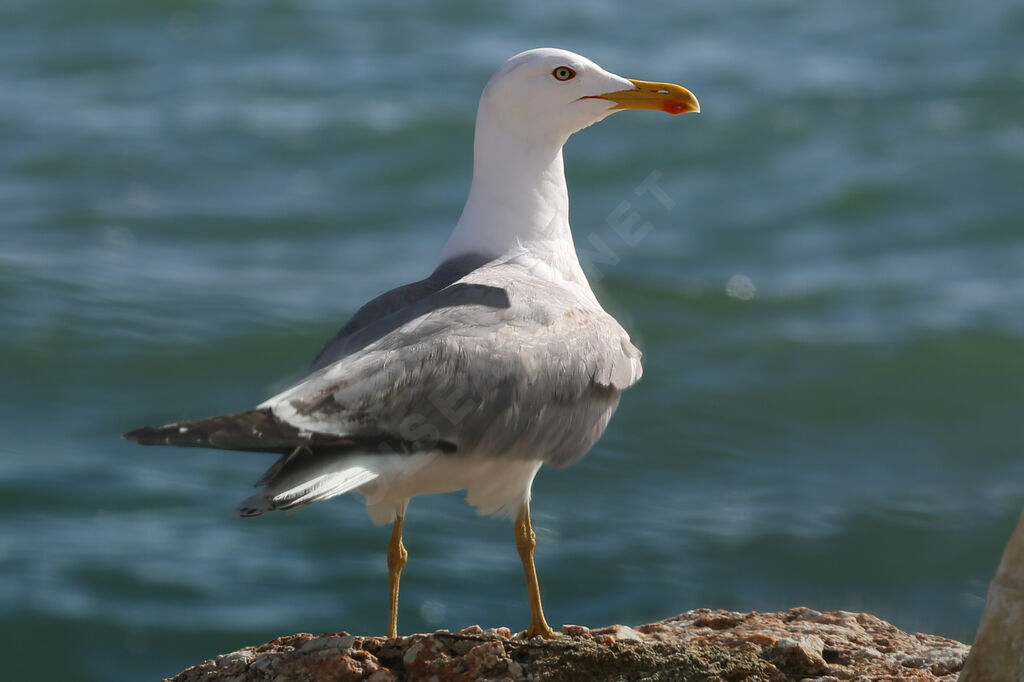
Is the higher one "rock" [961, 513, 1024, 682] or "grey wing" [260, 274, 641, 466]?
"grey wing" [260, 274, 641, 466]

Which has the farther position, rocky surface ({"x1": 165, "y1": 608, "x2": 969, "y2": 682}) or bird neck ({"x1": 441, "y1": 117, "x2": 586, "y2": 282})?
bird neck ({"x1": 441, "y1": 117, "x2": 586, "y2": 282})

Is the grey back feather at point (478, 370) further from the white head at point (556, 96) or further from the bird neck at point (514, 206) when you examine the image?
the white head at point (556, 96)

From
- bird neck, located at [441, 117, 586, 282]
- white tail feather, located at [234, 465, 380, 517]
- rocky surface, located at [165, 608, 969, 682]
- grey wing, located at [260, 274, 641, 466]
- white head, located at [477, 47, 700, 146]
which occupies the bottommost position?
rocky surface, located at [165, 608, 969, 682]

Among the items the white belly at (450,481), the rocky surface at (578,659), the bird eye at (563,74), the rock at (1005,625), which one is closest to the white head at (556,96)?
the bird eye at (563,74)

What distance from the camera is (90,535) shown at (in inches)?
393

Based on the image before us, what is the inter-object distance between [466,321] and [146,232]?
11.4 meters

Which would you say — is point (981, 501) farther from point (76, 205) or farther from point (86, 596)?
point (76, 205)

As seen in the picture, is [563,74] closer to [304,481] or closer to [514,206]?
[514,206]

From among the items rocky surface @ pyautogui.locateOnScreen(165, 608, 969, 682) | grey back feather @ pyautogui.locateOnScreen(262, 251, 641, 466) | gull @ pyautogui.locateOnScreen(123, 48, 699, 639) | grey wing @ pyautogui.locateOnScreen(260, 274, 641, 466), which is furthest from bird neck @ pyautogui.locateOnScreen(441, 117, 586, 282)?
rocky surface @ pyautogui.locateOnScreen(165, 608, 969, 682)

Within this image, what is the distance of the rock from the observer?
3.95m

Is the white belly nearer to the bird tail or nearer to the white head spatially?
the bird tail

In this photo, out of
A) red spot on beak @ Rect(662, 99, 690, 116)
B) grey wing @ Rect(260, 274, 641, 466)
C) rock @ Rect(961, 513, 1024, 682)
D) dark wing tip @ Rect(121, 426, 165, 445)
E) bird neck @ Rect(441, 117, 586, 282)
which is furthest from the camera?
red spot on beak @ Rect(662, 99, 690, 116)

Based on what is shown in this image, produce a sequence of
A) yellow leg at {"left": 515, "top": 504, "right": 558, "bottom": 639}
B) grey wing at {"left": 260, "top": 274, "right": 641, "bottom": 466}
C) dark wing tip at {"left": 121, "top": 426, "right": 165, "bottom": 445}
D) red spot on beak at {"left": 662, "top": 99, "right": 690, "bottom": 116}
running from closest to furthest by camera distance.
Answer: dark wing tip at {"left": 121, "top": 426, "right": 165, "bottom": 445} → grey wing at {"left": 260, "top": 274, "right": 641, "bottom": 466} → yellow leg at {"left": 515, "top": 504, "right": 558, "bottom": 639} → red spot on beak at {"left": 662, "top": 99, "right": 690, "bottom": 116}

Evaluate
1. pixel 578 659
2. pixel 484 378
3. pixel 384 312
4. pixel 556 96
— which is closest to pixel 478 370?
pixel 484 378
